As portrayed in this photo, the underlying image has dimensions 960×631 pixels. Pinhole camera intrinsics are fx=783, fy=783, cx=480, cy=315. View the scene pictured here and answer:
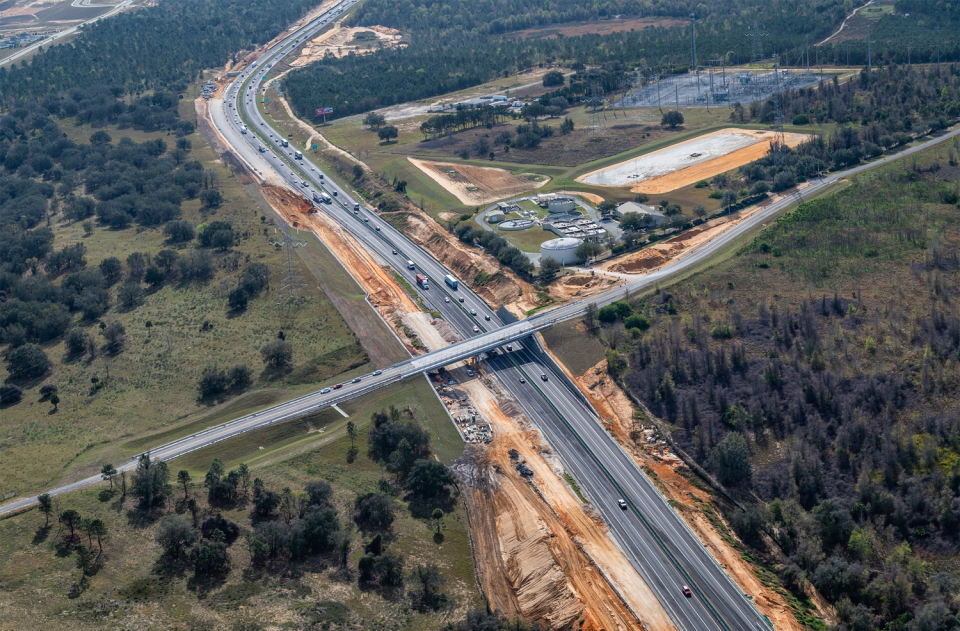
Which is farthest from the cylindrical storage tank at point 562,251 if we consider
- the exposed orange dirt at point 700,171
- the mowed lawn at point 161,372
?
the mowed lawn at point 161,372

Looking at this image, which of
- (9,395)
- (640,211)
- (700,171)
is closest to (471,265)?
(640,211)

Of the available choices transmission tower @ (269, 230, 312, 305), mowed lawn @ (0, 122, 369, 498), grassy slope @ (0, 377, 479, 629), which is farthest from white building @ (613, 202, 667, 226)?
grassy slope @ (0, 377, 479, 629)

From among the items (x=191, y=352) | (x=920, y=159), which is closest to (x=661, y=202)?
(x=920, y=159)

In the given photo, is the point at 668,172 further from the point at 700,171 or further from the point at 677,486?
the point at 677,486

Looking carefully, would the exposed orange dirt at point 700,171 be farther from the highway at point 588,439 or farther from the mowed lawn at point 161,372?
the mowed lawn at point 161,372

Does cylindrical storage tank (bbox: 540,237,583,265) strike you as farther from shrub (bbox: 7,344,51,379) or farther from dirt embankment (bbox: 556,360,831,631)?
shrub (bbox: 7,344,51,379)

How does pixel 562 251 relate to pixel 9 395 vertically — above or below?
above
